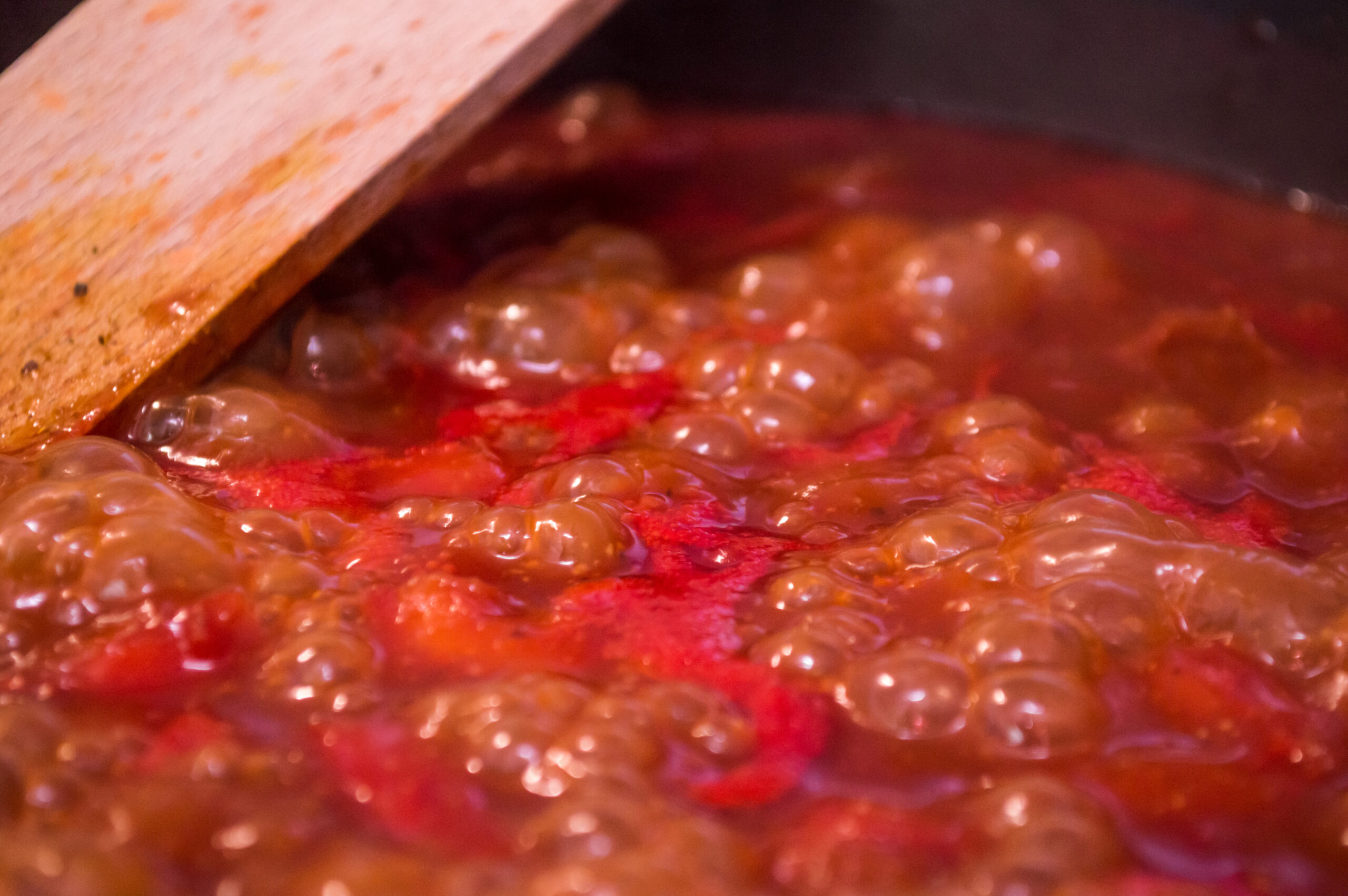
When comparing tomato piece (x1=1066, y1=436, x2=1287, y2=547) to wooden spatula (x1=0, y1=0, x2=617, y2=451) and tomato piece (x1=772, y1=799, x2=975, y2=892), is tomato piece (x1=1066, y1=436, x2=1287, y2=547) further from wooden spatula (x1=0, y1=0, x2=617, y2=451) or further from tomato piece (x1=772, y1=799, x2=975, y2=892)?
wooden spatula (x1=0, y1=0, x2=617, y2=451)

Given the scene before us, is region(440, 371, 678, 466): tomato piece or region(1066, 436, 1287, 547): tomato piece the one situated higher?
region(440, 371, 678, 466): tomato piece

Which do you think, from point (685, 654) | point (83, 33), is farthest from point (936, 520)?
point (83, 33)

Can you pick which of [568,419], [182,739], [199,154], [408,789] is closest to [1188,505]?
[568,419]

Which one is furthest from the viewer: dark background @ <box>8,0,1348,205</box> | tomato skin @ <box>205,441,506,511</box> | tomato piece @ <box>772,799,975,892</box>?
dark background @ <box>8,0,1348,205</box>

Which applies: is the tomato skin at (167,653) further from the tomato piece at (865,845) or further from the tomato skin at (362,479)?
the tomato piece at (865,845)

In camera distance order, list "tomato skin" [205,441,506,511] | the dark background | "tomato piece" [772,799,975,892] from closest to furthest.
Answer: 1. "tomato piece" [772,799,975,892]
2. "tomato skin" [205,441,506,511]
3. the dark background

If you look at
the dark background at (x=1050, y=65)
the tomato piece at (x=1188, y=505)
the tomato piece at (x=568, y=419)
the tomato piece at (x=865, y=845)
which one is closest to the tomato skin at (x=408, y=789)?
the tomato piece at (x=865, y=845)

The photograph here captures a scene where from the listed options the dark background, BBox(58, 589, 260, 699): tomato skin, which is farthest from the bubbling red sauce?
the dark background
